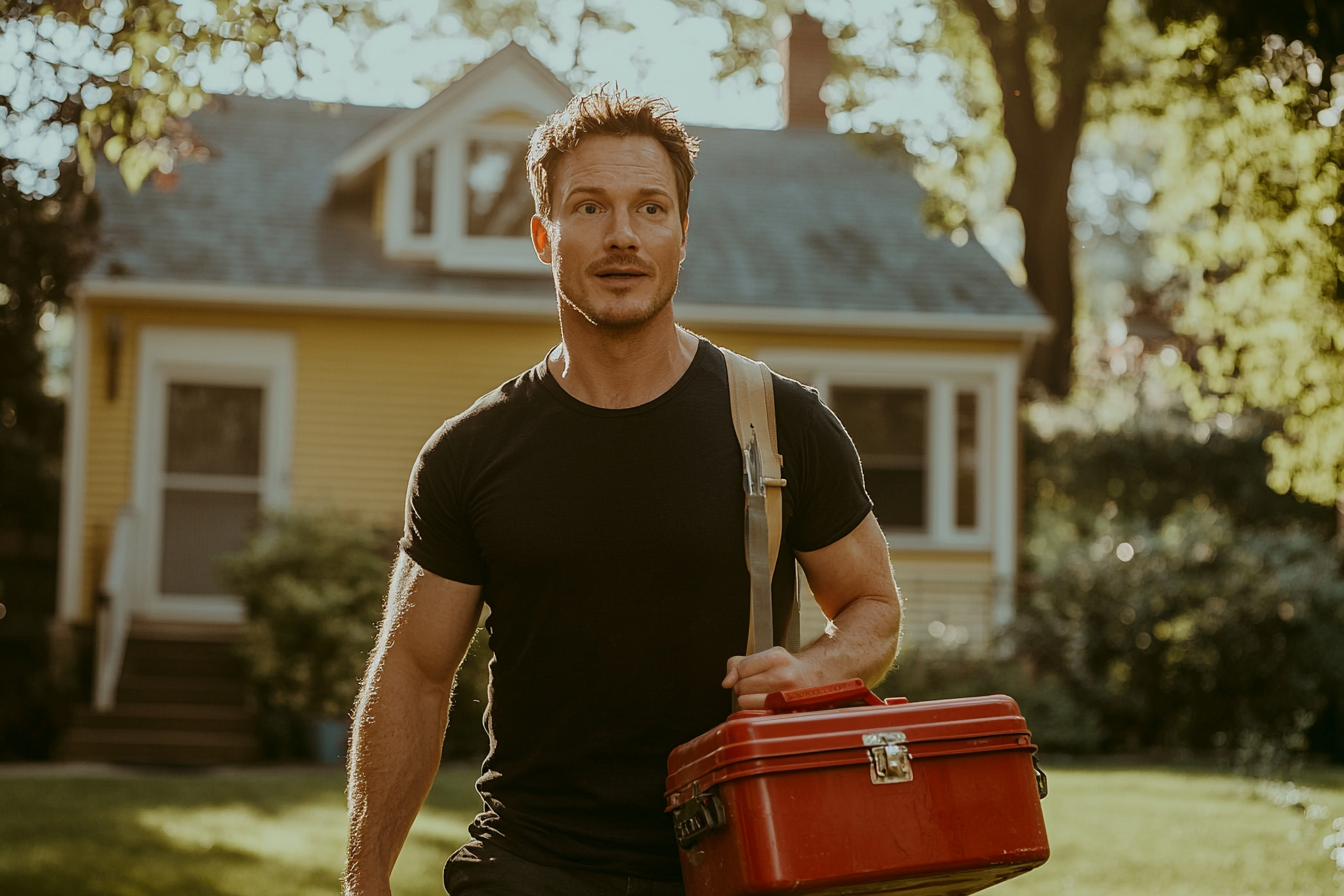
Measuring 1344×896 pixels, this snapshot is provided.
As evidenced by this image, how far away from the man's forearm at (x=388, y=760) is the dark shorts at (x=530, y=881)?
162 millimetres

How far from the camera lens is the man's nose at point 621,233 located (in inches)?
110

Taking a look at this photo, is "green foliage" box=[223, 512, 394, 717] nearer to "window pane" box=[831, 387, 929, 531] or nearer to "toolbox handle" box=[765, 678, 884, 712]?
"window pane" box=[831, 387, 929, 531]

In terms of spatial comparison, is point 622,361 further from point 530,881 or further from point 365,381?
point 365,381

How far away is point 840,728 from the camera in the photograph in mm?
2336

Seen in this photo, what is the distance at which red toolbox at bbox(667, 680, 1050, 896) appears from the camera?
228 cm

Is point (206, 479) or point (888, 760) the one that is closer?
point (888, 760)

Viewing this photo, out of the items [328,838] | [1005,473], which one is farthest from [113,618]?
[1005,473]

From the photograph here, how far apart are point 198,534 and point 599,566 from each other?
13039 millimetres

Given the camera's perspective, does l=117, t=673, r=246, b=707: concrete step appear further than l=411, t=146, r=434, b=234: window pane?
No

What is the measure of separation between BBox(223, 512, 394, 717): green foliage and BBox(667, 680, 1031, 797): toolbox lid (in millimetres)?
10024

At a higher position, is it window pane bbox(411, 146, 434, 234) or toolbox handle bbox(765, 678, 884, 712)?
window pane bbox(411, 146, 434, 234)

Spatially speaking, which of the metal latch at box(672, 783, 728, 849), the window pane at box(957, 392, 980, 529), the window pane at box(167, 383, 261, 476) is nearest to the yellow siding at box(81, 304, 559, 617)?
the window pane at box(167, 383, 261, 476)

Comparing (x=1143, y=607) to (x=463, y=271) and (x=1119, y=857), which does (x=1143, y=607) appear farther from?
(x=463, y=271)

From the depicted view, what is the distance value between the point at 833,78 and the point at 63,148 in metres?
17.2
